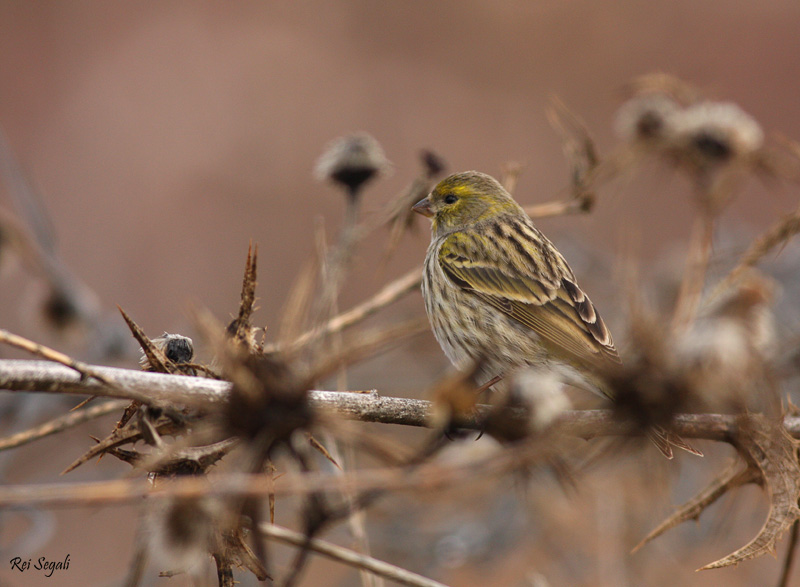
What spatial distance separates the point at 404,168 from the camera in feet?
36.2

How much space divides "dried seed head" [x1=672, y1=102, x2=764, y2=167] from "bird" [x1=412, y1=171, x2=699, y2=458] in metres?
1.07

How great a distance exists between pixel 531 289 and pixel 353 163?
126cm

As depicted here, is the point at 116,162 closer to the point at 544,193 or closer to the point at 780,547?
the point at 544,193

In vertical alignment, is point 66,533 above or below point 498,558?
above

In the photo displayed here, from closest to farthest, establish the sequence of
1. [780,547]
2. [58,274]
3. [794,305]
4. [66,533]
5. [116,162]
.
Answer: [58,274]
[780,547]
[794,305]
[66,533]
[116,162]

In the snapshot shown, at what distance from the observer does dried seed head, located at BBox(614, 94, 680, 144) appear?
5.01 m

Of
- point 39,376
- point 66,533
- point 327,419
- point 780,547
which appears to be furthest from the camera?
point 66,533

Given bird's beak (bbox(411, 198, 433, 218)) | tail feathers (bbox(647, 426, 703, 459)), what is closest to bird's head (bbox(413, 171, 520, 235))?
bird's beak (bbox(411, 198, 433, 218))

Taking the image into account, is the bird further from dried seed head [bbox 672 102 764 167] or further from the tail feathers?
dried seed head [bbox 672 102 764 167]

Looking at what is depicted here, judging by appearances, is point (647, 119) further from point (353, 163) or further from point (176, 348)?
point (176, 348)

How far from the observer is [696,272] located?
4.16 metres

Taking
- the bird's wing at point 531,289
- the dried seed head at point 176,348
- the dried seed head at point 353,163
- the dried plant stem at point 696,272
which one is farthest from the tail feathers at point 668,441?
the dried seed head at point 353,163

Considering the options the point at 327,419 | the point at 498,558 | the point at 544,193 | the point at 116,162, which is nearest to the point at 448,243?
the point at 498,558

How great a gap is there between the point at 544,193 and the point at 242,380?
31.9ft
